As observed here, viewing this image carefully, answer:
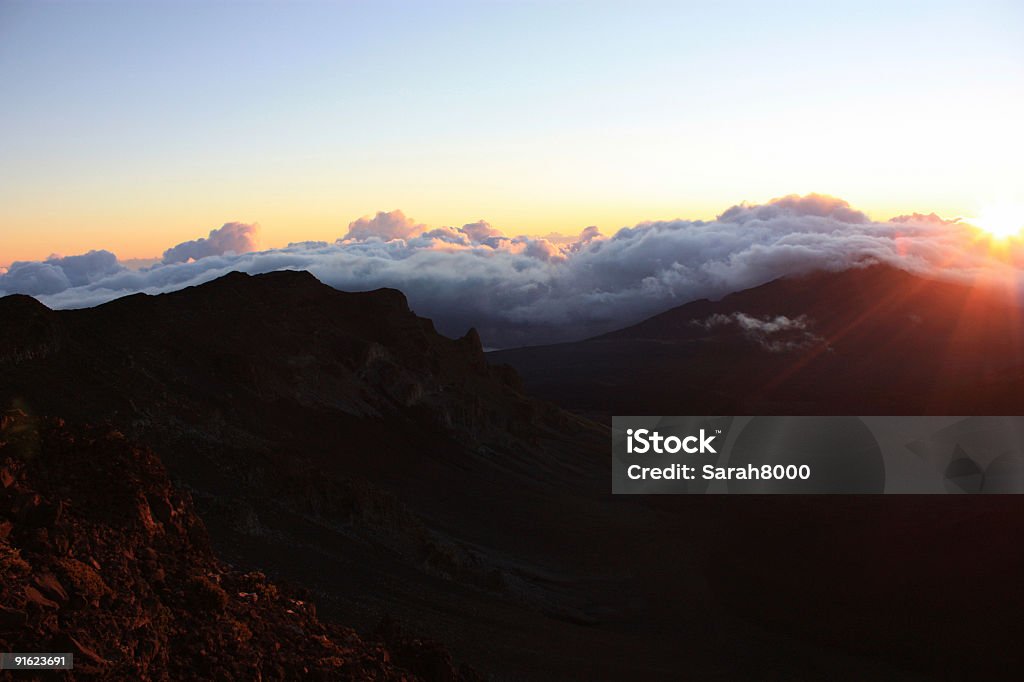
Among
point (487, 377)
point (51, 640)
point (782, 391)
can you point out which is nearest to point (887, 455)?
point (487, 377)

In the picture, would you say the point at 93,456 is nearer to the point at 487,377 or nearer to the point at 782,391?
the point at 487,377

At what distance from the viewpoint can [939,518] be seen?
62.1 meters

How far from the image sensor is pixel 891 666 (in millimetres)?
40469

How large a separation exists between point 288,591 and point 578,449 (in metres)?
69.2

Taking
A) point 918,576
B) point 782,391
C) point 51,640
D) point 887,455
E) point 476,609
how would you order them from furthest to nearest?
point 782,391
point 887,455
point 918,576
point 476,609
point 51,640

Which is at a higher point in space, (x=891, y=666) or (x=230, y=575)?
(x=230, y=575)

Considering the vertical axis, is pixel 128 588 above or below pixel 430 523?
above

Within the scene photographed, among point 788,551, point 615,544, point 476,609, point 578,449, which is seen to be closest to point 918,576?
point 788,551

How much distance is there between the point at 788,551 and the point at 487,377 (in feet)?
140

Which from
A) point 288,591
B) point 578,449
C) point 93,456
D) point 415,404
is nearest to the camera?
point 93,456

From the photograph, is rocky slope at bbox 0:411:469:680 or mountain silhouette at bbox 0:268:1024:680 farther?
mountain silhouette at bbox 0:268:1024:680

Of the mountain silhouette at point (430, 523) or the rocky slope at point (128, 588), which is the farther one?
the mountain silhouette at point (430, 523)

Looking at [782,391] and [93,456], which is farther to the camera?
[782,391]

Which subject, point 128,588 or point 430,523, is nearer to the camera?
point 128,588
